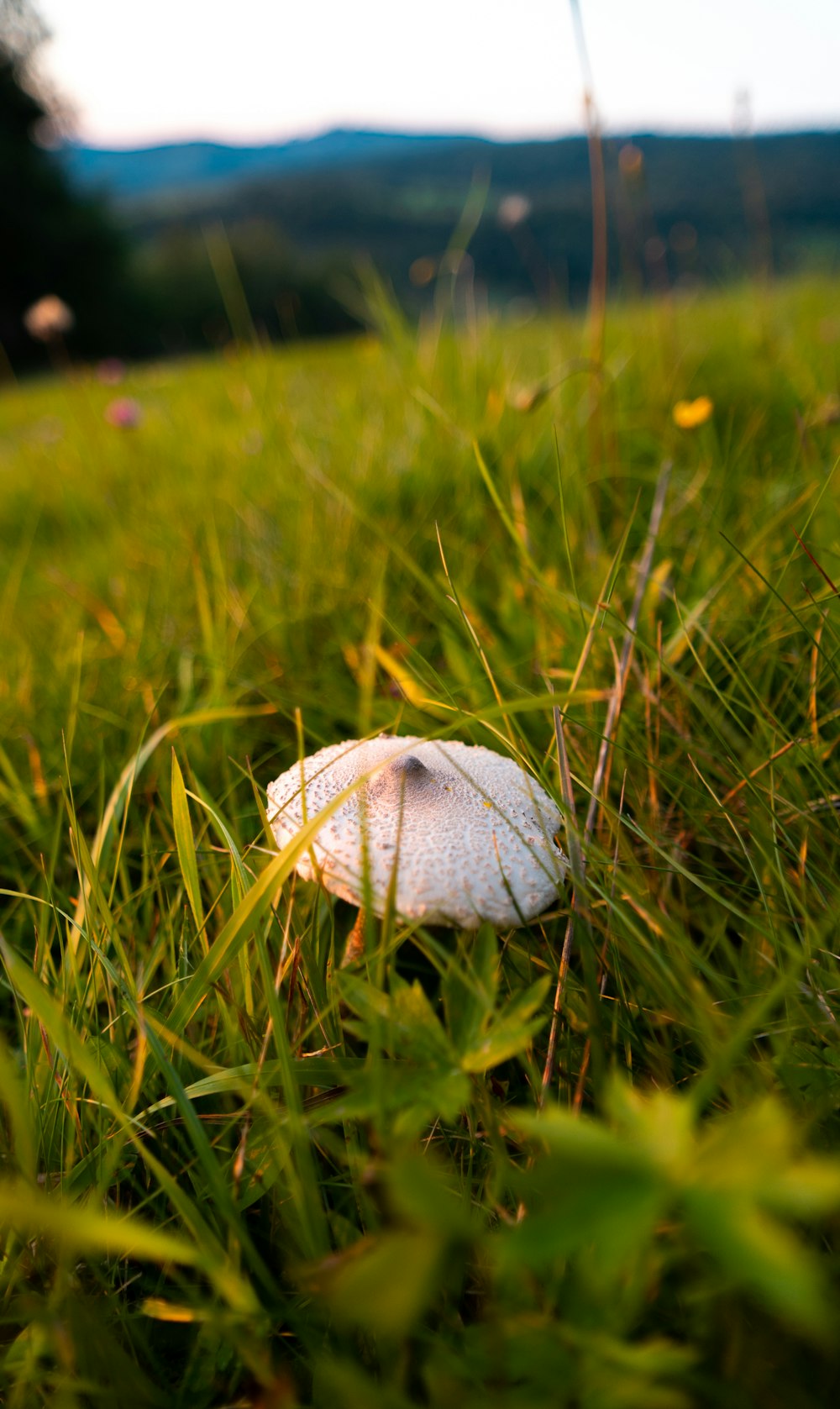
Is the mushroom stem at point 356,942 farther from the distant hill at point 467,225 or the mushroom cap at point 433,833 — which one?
the distant hill at point 467,225

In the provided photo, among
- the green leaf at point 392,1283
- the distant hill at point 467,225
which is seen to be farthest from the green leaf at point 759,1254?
the distant hill at point 467,225

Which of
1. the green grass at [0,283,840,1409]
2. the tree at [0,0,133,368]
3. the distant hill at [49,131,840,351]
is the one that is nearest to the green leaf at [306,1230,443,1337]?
the green grass at [0,283,840,1409]

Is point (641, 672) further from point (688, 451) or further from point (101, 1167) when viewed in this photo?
point (688, 451)

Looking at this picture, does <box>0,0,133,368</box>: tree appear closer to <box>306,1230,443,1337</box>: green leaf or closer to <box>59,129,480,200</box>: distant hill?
<box>306,1230,443,1337</box>: green leaf

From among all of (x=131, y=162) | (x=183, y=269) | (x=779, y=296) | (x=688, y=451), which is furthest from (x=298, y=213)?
(x=131, y=162)

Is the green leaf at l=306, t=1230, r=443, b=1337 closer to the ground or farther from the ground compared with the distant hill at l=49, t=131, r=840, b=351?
closer to the ground

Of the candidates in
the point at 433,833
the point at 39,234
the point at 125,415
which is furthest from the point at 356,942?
the point at 39,234

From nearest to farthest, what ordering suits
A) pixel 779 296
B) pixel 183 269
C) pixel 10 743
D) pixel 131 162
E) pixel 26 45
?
pixel 10 743 → pixel 779 296 → pixel 26 45 → pixel 183 269 → pixel 131 162
